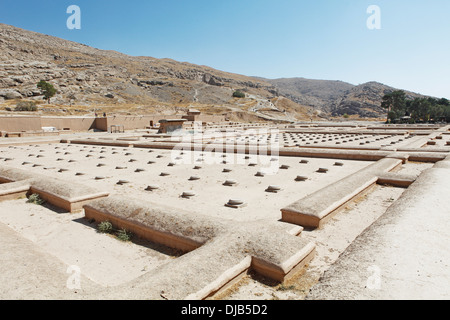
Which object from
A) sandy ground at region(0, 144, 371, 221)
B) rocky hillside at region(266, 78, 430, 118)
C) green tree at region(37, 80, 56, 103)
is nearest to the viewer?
sandy ground at region(0, 144, 371, 221)

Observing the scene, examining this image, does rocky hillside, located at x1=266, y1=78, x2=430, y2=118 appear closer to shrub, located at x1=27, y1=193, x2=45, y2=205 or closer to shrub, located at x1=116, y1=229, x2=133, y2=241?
shrub, located at x1=27, y1=193, x2=45, y2=205

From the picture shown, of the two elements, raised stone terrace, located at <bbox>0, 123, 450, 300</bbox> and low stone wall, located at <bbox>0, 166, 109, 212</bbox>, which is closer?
raised stone terrace, located at <bbox>0, 123, 450, 300</bbox>

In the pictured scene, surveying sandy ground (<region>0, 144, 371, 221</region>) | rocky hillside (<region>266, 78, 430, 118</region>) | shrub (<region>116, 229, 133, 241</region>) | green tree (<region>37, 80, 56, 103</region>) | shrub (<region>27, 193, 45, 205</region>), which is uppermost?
rocky hillside (<region>266, 78, 430, 118</region>)

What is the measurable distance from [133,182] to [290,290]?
512 centimetres

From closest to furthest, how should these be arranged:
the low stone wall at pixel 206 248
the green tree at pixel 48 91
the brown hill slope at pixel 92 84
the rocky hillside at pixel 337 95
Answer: the low stone wall at pixel 206 248
the green tree at pixel 48 91
the brown hill slope at pixel 92 84
the rocky hillside at pixel 337 95

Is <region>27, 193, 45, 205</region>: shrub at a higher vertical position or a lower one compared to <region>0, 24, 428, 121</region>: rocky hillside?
lower

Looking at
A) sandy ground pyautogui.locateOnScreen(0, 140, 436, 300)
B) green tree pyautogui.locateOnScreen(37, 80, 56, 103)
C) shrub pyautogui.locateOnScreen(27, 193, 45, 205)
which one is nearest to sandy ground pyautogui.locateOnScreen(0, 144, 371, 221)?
sandy ground pyautogui.locateOnScreen(0, 140, 436, 300)

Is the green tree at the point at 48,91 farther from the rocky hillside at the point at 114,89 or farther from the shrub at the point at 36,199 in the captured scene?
the shrub at the point at 36,199

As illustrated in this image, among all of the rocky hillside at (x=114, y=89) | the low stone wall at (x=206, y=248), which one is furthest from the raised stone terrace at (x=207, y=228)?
the rocky hillside at (x=114, y=89)

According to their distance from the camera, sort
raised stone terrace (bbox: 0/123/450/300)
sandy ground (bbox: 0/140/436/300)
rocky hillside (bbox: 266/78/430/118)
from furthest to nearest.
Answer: rocky hillside (bbox: 266/78/430/118)
sandy ground (bbox: 0/140/436/300)
raised stone terrace (bbox: 0/123/450/300)

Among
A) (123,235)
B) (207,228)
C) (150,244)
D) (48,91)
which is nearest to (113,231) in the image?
(123,235)

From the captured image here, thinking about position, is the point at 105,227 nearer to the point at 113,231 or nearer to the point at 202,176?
the point at 113,231

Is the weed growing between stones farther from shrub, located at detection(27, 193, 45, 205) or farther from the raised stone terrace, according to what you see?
shrub, located at detection(27, 193, 45, 205)

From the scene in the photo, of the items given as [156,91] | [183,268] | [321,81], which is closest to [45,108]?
[156,91]
